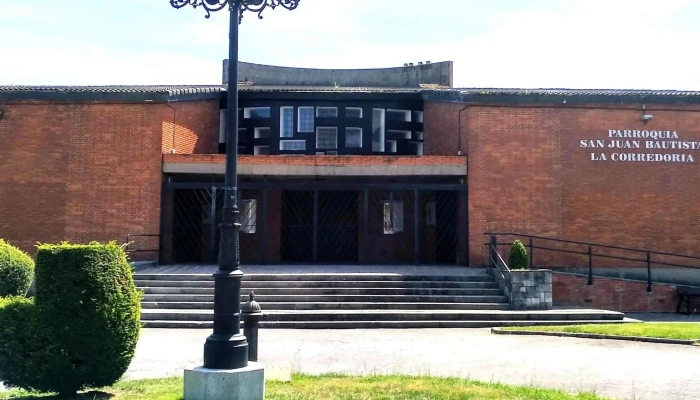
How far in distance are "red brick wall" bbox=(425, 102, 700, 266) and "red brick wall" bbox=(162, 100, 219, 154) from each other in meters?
8.04

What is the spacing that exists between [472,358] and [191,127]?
1256 cm

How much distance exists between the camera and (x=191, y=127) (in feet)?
61.6

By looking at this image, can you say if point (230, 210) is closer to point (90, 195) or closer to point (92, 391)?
point (92, 391)

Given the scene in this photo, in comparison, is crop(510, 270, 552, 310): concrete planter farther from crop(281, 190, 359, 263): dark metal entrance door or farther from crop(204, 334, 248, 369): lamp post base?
crop(204, 334, 248, 369): lamp post base

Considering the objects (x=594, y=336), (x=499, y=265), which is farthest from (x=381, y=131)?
(x=594, y=336)

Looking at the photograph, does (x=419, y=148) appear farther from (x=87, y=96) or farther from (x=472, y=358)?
(x=472, y=358)

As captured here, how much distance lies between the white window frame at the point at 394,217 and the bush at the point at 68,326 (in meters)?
12.8

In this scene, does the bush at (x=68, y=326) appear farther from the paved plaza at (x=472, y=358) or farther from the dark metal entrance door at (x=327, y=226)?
the dark metal entrance door at (x=327, y=226)

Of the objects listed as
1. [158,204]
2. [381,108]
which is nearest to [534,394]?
[158,204]

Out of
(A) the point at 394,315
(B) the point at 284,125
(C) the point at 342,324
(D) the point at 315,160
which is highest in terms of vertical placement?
(B) the point at 284,125

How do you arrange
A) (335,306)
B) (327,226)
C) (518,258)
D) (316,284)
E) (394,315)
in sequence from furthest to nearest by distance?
(327,226) → (518,258) → (316,284) → (335,306) → (394,315)

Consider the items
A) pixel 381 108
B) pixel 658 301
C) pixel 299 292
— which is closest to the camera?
pixel 299 292

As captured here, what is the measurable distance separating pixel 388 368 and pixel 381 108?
13.5 m

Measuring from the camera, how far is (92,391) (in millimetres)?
6453
